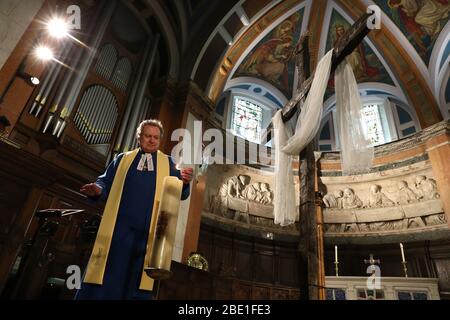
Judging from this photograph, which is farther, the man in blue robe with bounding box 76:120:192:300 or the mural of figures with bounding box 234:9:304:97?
the mural of figures with bounding box 234:9:304:97

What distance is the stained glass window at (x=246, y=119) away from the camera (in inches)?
490

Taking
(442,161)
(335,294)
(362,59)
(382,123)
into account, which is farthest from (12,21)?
(382,123)

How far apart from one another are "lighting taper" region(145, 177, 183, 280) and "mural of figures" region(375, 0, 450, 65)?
41.1 ft

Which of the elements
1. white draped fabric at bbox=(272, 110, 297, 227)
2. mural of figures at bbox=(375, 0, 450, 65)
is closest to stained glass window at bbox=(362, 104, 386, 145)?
mural of figures at bbox=(375, 0, 450, 65)

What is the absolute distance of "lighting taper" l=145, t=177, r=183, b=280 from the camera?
1.27 meters

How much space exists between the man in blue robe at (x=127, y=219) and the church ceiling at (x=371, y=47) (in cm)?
743

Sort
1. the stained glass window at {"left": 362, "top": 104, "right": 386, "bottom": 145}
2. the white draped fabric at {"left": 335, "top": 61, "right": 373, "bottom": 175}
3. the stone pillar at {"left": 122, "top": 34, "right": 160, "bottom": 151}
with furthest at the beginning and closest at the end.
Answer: the stained glass window at {"left": 362, "top": 104, "right": 386, "bottom": 145}
the stone pillar at {"left": 122, "top": 34, "right": 160, "bottom": 151}
the white draped fabric at {"left": 335, "top": 61, "right": 373, "bottom": 175}

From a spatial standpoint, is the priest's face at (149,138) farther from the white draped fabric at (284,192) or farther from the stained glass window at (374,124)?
the stained glass window at (374,124)

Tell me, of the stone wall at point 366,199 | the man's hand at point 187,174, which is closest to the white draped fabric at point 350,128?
the man's hand at point 187,174

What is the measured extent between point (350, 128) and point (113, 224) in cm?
313

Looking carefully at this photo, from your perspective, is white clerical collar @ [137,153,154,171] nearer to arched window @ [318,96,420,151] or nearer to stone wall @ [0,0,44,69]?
stone wall @ [0,0,44,69]

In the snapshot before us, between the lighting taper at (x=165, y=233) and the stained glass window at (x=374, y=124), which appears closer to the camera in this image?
the lighting taper at (x=165, y=233)
